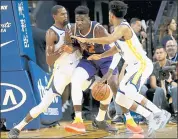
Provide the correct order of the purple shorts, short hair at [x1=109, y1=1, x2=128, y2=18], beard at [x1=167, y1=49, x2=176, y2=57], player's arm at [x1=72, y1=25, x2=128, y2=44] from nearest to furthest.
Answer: player's arm at [x1=72, y1=25, x2=128, y2=44], short hair at [x1=109, y1=1, x2=128, y2=18], the purple shorts, beard at [x1=167, y1=49, x2=176, y2=57]

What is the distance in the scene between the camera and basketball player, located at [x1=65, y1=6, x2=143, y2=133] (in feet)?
17.2

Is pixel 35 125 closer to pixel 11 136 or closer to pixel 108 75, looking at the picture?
pixel 11 136

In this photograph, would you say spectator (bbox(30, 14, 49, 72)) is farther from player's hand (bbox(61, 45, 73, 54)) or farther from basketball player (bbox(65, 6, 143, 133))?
player's hand (bbox(61, 45, 73, 54))

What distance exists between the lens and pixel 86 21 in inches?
204

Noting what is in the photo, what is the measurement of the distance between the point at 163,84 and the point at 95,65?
1.63 metres

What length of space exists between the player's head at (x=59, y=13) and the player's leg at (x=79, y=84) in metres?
0.46

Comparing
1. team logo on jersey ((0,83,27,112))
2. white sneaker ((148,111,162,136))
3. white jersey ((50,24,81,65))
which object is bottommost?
team logo on jersey ((0,83,27,112))

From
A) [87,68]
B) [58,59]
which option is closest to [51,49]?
[58,59]

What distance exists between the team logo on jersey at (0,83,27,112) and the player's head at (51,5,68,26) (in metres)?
1.62

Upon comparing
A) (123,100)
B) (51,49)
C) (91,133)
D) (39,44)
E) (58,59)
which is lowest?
(91,133)

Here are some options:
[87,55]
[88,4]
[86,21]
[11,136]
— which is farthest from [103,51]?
[88,4]

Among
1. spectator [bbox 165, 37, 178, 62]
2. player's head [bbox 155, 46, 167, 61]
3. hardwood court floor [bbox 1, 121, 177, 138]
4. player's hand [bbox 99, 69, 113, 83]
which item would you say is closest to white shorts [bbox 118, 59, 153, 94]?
player's hand [bbox 99, 69, 113, 83]

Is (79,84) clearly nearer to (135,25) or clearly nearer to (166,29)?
(135,25)

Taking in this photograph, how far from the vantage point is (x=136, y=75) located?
17.6 ft
